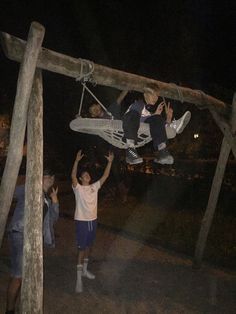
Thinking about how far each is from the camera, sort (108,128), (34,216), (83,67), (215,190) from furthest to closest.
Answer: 1. (215,190)
2. (108,128)
3. (83,67)
4. (34,216)

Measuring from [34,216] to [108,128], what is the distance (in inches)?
62.8

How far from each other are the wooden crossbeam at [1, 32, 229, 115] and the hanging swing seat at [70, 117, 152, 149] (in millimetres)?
459

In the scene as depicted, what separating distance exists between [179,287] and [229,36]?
14373mm

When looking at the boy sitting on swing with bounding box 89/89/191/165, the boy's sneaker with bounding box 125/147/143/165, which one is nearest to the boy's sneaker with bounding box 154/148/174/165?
the boy sitting on swing with bounding box 89/89/191/165

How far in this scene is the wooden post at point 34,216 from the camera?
377cm

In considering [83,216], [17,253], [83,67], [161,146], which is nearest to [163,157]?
[161,146]

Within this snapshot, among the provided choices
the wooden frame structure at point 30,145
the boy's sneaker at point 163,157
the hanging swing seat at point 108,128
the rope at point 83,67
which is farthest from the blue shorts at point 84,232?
the rope at point 83,67

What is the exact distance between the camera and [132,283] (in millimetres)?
7004

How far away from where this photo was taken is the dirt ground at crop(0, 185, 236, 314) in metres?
5.98

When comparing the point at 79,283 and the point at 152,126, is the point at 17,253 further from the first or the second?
the point at 152,126

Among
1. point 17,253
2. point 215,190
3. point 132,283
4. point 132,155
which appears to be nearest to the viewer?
point 17,253

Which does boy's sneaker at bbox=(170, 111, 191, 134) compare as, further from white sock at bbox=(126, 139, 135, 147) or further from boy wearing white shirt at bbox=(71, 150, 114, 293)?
boy wearing white shirt at bbox=(71, 150, 114, 293)

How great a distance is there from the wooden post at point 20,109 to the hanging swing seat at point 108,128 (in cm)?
132

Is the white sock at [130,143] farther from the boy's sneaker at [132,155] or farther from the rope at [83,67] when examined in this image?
the rope at [83,67]
